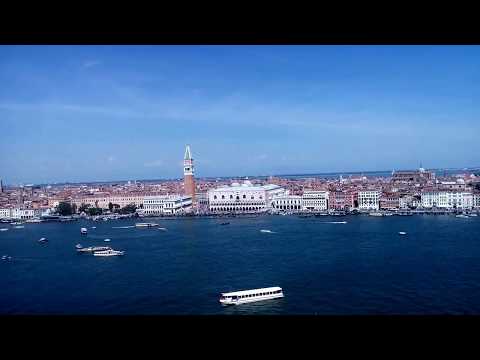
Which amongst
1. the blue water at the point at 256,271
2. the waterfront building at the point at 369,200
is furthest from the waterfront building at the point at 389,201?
the blue water at the point at 256,271

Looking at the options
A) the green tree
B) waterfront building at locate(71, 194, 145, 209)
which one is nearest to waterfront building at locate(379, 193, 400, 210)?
waterfront building at locate(71, 194, 145, 209)

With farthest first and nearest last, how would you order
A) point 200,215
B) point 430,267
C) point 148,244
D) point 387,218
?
point 200,215
point 387,218
point 148,244
point 430,267

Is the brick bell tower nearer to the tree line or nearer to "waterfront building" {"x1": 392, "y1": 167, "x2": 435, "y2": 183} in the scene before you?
the tree line

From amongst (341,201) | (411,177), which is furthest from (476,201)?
(411,177)

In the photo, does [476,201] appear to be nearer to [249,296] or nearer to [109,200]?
[249,296]
